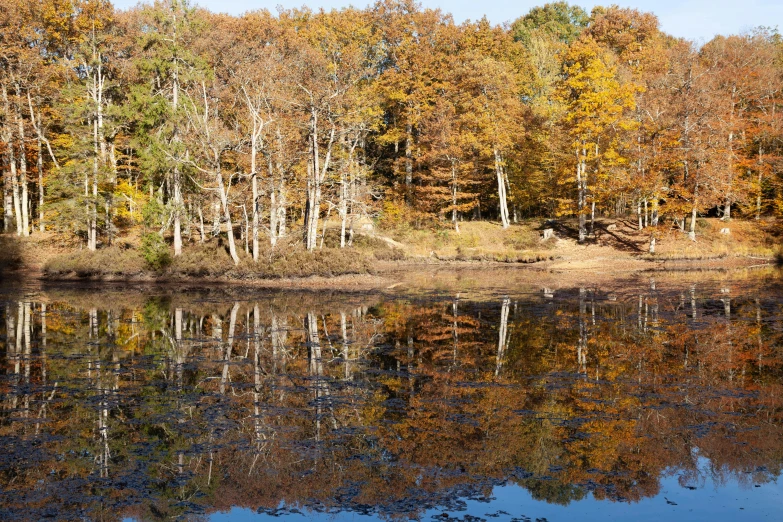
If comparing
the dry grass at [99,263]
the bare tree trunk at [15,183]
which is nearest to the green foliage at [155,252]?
the dry grass at [99,263]

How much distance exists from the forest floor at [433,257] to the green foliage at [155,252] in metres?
0.39

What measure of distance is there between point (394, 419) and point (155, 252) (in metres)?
27.7

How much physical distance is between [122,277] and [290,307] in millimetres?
15338

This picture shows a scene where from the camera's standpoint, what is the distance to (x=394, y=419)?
1172 centimetres

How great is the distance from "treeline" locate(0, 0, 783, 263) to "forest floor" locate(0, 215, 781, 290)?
64.4 inches

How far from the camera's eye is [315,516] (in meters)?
8.36

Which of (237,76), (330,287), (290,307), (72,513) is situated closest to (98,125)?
(237,76)

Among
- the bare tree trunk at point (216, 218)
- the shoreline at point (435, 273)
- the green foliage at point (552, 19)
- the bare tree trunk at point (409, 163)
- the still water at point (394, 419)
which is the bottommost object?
the still water at point (394, 419)

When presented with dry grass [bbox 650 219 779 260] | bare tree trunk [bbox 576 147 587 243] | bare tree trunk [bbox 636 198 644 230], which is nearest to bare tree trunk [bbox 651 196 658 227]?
bare tree trunk [bbox 636 198 644 230]

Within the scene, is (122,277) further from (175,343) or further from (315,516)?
(315,516)

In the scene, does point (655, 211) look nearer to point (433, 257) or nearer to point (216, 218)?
point (433, 257)

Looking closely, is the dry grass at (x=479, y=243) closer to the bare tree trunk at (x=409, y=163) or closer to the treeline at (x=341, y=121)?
the treeline at (x=341, y=121)

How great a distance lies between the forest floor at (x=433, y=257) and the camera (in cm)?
3459

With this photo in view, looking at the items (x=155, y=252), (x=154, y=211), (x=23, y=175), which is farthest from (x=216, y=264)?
(x=23, y=175)
